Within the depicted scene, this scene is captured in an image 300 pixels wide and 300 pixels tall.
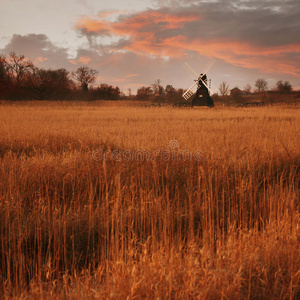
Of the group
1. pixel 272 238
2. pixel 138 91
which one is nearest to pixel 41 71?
pixel 138 91

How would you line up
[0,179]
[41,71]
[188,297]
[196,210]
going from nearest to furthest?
[188,297]
[196,210]
[0,179]
[41,71]

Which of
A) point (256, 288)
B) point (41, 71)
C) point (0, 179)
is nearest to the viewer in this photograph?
point (256, 288)

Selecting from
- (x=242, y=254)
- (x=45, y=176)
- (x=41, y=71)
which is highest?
(x=41, y=71)

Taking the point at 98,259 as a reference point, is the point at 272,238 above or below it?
above

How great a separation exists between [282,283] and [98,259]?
2.05m

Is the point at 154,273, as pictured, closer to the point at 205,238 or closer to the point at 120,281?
the point at 120,281

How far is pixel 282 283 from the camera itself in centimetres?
264

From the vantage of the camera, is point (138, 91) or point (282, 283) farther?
point (138, 91)
